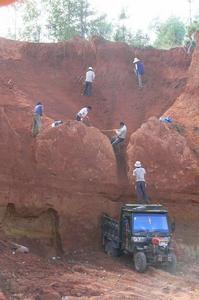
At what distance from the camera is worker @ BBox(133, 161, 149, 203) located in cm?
1559

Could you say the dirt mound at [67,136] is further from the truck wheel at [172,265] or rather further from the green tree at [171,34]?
the green tree at [171,34]

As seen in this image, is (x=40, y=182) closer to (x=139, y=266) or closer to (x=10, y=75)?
(x=139, y=266)

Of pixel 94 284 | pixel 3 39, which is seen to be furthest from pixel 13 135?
pixel 3 39

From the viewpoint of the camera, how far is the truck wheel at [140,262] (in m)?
12.8

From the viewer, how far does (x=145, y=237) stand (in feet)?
42.9

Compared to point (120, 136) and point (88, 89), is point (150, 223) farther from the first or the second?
point (88, 89)

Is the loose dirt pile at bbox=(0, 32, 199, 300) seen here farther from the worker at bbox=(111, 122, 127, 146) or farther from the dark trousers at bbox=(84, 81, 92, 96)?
the worker at bbox=(111, 122, 127, 146)

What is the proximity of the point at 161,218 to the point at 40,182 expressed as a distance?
4586 mm

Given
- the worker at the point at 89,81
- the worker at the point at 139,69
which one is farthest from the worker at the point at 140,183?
the worker at the point at 139,69

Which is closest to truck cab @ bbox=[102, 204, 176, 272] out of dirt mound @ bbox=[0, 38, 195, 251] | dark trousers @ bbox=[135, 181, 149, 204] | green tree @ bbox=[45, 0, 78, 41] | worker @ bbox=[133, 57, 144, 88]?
dark trousers @ bbox=[135, 181, 149, 204]

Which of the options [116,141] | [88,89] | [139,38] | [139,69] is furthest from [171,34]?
[116,141]

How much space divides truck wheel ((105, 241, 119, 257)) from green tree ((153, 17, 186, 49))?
25.5 meters

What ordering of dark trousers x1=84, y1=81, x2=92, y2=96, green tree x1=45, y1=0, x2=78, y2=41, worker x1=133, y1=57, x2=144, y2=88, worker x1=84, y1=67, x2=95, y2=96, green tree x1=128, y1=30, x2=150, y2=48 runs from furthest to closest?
green tree x1=128, y1=30, x2=150, y2=48, green tree x1=45, y1=0, x2=78, y2=41, worker x1=133, y1=57, x2=144, y2=88, dark trousers x1=84, y1=81, x2=92, y2=96, worker x1=84, y1=67, x2=95, y2=96

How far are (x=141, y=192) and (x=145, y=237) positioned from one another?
9.87 feet
